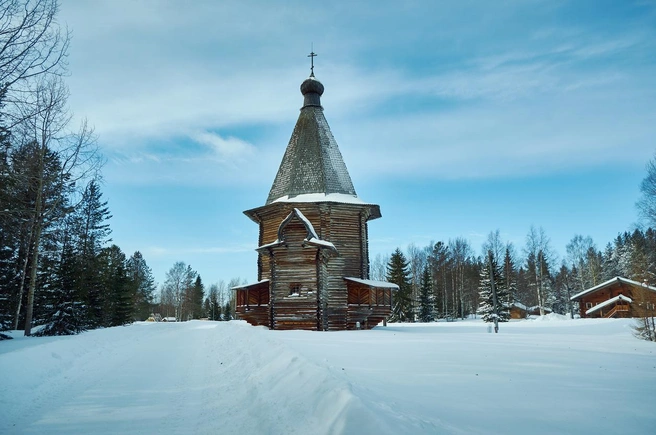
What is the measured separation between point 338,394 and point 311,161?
21647 millimetres

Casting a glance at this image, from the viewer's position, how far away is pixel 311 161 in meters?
25.6

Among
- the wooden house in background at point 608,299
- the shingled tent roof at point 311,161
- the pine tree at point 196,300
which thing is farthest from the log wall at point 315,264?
the pine tree at point 196,300

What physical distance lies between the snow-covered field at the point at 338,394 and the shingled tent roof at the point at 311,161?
15.6 m

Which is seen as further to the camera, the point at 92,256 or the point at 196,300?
the point at 196,300

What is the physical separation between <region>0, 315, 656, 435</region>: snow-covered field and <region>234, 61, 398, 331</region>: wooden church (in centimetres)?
1118

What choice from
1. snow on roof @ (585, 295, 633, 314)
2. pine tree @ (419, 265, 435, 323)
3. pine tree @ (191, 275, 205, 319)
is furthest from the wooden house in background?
pine tree @ (191, 275, 205, 319)

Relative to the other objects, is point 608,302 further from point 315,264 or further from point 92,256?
point 92,256

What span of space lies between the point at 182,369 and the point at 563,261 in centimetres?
7584

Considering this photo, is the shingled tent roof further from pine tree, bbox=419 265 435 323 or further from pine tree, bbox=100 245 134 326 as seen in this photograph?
pine tree, bbox=419 265 435 323

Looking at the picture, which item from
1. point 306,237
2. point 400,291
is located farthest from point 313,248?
point 400,291

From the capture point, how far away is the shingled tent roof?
24.6 metres

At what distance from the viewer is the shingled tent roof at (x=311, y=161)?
24594 millimetres

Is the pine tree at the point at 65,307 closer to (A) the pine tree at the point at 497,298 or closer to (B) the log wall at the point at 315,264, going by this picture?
(B) the log wall at the point at 315,264

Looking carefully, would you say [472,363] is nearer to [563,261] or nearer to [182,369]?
[182,369]
